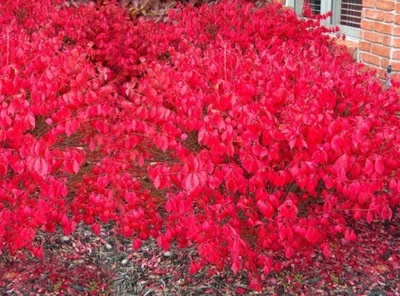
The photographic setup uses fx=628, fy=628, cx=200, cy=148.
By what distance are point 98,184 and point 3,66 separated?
947 millimetres

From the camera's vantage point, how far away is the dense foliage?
3305mm

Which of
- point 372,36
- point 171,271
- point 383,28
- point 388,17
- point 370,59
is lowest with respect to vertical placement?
point 171,271

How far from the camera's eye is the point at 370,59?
6094 mm

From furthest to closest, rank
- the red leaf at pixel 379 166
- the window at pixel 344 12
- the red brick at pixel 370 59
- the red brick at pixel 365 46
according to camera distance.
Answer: the window at pixel 344 12 < the red brick at pixel 365 46 < the red brick at pixel 370 59 < the red leaf at pixel 379 166

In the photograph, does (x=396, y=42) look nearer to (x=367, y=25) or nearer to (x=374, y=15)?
(x=374, y=15)

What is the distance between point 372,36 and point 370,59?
0.74ft

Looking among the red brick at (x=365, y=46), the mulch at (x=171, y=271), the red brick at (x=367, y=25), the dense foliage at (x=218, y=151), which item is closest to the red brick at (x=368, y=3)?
the red brick at (x=367, y=25)

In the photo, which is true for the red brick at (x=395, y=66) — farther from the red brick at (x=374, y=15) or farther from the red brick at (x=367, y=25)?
the red brick at (x=367, y=25)

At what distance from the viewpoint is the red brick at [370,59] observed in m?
5.93

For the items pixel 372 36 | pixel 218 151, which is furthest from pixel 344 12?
pixel 218 151

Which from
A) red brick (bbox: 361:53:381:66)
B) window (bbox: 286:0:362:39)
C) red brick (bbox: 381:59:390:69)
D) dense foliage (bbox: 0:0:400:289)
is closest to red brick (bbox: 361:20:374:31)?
red brick (bbox: 361:53:381:66)

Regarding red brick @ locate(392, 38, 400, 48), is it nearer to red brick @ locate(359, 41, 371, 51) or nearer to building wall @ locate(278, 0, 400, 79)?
building wall @ locate(278, 0, 400, 79)

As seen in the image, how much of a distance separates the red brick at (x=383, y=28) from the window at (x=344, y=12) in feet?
3.43

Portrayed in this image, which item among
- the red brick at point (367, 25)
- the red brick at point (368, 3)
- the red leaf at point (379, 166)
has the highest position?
the red brick at point (368, 3)
